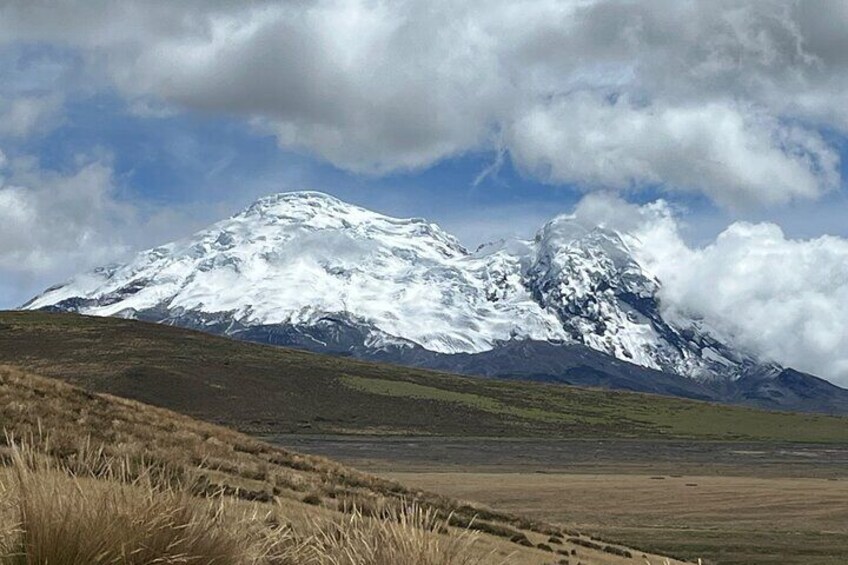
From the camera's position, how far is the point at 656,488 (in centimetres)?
6481

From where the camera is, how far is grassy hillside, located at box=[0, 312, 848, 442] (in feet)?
477

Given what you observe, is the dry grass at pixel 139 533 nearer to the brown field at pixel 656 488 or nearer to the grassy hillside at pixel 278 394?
the brown field at pixel 656 488

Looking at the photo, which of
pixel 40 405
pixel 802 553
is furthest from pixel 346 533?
pixel 802 553

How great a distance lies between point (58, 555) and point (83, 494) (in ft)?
1.28

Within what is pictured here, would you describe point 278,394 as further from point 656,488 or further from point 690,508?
point 690,508

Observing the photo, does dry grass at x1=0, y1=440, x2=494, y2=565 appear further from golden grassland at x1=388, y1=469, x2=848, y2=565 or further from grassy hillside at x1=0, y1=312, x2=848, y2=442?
grassy hillside at x1=0, y1=312, x2=848, y2=442

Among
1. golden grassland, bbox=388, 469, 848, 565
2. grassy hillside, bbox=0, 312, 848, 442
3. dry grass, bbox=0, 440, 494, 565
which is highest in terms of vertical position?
grassy hillside, bbox=0, 312, 848, 442

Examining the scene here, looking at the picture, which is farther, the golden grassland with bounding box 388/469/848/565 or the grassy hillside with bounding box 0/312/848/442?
the grassy hillside with bounding box 0/312/848/442

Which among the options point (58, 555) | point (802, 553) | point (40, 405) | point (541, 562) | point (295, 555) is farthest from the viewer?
point (802, 553)

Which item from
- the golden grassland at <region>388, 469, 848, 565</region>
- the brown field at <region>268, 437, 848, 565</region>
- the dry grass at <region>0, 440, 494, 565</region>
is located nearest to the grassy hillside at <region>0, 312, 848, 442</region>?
the brown field at <region>268, 437, 848, 565</region>

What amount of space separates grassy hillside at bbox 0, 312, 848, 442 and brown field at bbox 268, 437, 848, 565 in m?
25.7

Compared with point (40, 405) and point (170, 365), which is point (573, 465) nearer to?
point (40, 405)

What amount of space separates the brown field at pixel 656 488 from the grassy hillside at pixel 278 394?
25.7 meters

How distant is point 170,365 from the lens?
538 ft
